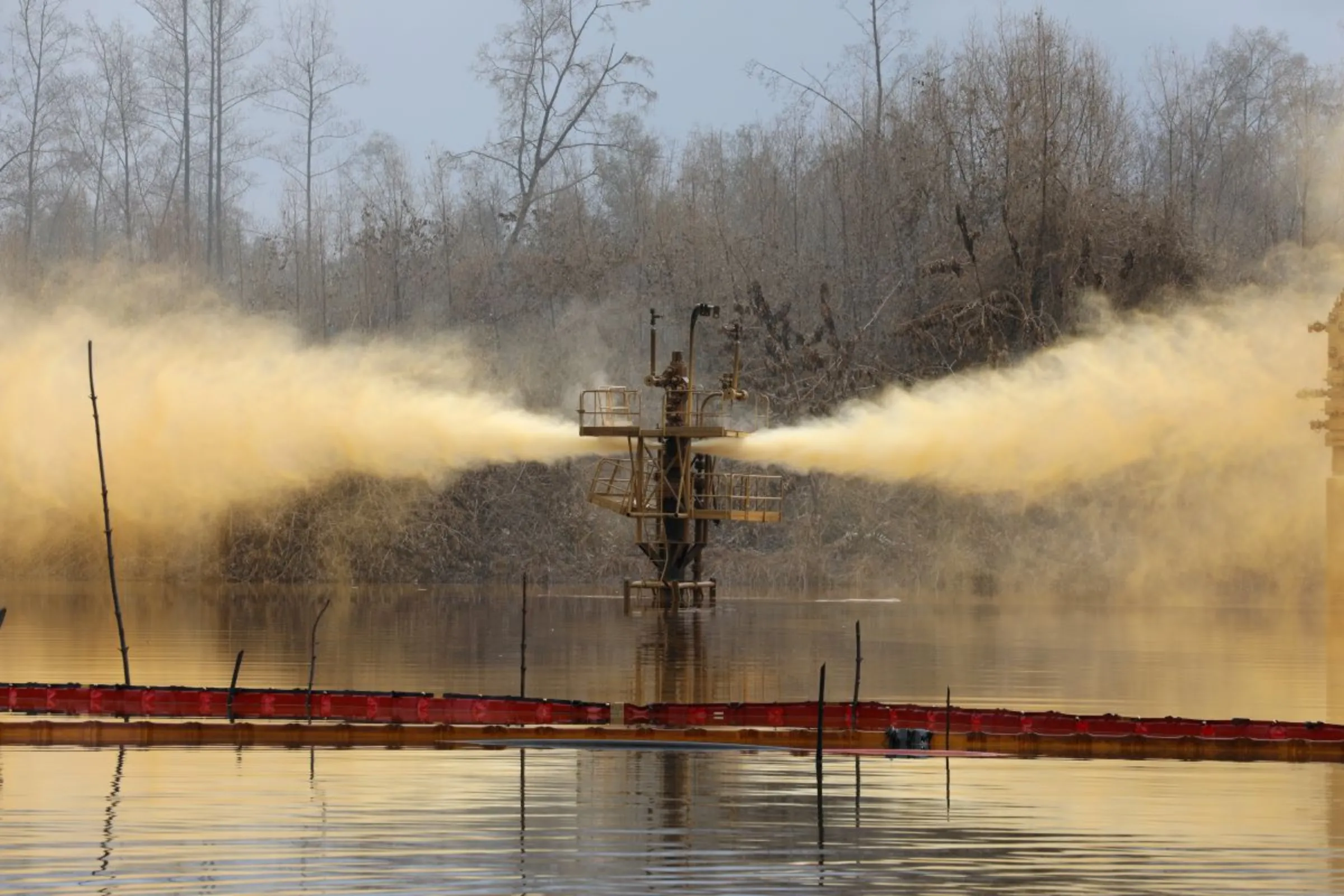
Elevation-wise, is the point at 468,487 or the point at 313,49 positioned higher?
the point at 313,49

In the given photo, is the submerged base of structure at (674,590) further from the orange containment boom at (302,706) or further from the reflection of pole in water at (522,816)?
the reflection of pole in water at (522,816)

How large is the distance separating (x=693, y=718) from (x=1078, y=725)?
5.35 metres

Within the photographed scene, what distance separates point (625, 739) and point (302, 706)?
18.4ft

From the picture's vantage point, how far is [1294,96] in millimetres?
102812

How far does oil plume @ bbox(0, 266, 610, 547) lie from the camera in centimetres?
6309

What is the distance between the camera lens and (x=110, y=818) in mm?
23516

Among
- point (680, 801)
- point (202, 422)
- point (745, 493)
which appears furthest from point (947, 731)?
point (202, 422)

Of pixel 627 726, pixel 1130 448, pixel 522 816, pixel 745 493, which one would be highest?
pixel 1130 448

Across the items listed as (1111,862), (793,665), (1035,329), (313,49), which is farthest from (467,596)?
(1111,862)

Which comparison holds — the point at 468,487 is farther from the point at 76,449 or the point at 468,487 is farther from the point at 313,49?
the point at 313,49

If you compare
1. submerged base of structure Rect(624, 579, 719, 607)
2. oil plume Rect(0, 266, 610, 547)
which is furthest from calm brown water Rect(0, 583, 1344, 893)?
oil plume Rect(0, 266, 610, 547)

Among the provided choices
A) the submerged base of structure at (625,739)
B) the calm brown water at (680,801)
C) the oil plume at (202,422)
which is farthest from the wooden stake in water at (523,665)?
the oil plume at (202,422)

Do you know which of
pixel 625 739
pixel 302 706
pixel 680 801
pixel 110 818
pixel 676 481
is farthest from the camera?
pixel 676 481

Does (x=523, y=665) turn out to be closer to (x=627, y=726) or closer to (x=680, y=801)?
(x=627, y=726)
